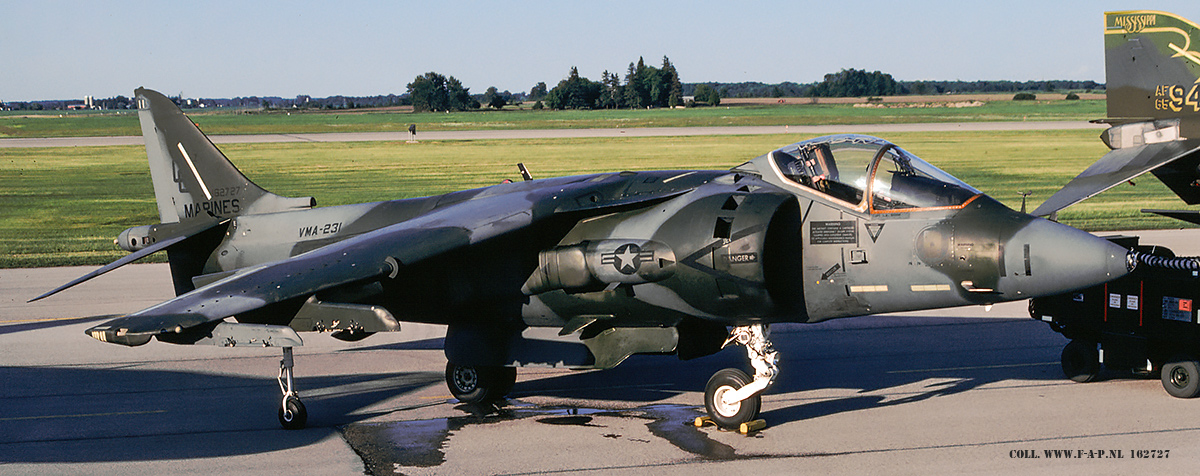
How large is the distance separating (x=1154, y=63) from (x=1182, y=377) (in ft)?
18.0

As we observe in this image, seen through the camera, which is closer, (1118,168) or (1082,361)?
(1082,361)

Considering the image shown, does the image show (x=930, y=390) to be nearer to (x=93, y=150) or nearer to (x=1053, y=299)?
(x=1053, y=299)

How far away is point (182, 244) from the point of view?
12523mm

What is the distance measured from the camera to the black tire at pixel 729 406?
10062 millimetres

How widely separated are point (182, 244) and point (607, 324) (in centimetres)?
553

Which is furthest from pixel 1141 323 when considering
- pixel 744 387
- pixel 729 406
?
pixel 729 406

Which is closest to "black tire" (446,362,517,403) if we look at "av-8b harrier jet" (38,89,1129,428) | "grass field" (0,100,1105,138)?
"av-8b harrier jet" (38,89,1129,428)

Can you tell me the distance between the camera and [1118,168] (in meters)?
14.0

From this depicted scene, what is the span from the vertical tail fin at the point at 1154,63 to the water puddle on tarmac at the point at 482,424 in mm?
8438

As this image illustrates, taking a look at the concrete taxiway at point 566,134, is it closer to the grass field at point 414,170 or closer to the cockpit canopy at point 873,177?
the grass field at point 414,170

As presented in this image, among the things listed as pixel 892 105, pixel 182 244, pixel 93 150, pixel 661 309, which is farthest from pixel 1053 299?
pixel 892 105

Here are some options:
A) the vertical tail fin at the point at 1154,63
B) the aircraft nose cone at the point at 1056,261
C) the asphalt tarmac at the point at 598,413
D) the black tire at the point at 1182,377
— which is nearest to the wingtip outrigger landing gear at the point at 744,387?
the asphalt tarmac at the point at 598,413

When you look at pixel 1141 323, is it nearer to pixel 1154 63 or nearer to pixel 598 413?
pixel 1154 63

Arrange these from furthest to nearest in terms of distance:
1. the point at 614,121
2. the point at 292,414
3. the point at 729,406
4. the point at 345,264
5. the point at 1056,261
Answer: the point at 614,121 → the point at 292,414 → the point at 729,406 → the point at 345,264 → the point at 1056,261
